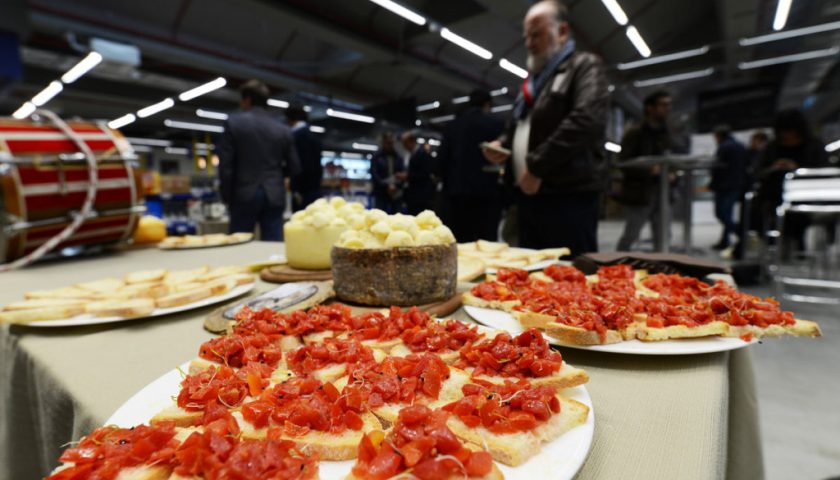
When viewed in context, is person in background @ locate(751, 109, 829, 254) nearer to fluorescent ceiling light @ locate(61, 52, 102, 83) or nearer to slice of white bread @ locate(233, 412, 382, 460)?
slice of white bread @ locate(233, 412, 382, 460)

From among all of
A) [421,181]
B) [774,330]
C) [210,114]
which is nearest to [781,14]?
[421,181]

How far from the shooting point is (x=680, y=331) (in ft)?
3.36

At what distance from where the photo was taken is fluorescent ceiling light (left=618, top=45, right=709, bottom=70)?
1266 centimetres

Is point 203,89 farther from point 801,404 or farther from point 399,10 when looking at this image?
point 801,404

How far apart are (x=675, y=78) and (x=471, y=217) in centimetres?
1359

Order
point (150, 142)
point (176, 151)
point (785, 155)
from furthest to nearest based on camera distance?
point (176, 151), point (150, 142), point (785, 155)

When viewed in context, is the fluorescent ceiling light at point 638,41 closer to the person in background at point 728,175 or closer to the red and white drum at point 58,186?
the person in background at point 728,175

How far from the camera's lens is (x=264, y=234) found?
511cm

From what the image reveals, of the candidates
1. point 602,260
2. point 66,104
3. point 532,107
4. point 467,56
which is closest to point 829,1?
point 467,56

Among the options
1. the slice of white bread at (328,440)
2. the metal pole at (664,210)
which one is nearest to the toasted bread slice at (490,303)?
the slice of white bread at (328,440)

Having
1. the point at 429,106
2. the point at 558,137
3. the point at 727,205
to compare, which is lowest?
the point at 727,205

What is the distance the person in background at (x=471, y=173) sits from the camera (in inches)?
203

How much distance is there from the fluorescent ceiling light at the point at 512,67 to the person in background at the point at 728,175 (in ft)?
21.0

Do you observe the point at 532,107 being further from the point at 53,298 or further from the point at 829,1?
the point at 829,1
